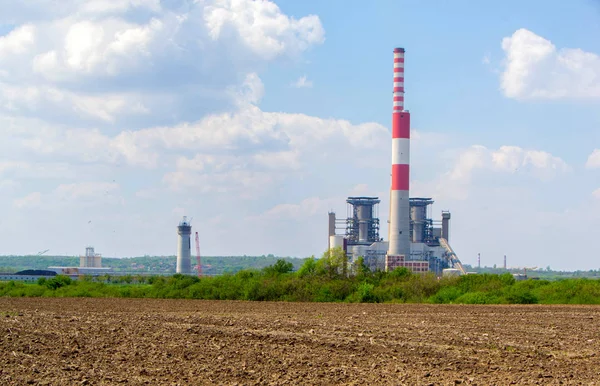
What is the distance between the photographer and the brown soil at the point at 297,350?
13.0 meters

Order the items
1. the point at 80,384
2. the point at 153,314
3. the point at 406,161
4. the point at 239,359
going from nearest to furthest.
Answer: the point at 80,384, the point at 239,359, the point at 153,314, the point at 406,161

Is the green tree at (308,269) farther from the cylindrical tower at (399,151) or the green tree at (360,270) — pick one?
the cylindrical tower at (399,151)

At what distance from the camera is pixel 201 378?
42.2ft

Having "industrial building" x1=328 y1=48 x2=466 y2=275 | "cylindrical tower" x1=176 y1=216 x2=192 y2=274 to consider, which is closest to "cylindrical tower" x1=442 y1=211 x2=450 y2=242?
"industrial building" x1=328 y1=48 x2=466 y2=275

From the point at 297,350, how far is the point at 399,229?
250 feet

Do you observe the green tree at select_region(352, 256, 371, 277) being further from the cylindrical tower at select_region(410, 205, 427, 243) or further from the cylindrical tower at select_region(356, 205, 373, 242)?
the cylindrical tower at select_region(356, 205, 373, 242)

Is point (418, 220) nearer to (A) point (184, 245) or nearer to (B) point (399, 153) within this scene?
(B) point (399, 153)

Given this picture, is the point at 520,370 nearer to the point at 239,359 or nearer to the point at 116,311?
the point at 239,359

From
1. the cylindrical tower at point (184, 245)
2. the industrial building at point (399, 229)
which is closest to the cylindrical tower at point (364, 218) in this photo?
the industrial building at point (399, 229)

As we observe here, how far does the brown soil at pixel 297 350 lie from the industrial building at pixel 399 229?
61278mm

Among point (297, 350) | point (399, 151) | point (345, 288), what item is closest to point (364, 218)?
point (399, 151)

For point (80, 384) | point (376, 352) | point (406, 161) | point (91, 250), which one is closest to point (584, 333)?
point (376, 352)

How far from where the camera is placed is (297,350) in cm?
1619

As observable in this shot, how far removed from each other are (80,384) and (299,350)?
5.30 metres
